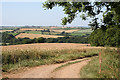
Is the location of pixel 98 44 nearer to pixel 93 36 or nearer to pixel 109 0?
pixel 93 36

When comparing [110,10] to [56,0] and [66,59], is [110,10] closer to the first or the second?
[56,0]

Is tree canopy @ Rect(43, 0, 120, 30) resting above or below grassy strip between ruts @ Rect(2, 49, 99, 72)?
above

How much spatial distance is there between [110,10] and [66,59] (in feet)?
21.6

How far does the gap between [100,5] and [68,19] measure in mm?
3124

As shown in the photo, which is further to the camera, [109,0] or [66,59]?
[109,0]

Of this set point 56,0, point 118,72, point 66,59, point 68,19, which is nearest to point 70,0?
point 56,0

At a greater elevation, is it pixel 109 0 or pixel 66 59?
pixel 109 0

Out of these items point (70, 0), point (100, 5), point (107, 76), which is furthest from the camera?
point (100, 5)

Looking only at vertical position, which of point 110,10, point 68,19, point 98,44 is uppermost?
point 110,10

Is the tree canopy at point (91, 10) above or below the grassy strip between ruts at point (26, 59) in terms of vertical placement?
above

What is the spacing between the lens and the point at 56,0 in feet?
46.6

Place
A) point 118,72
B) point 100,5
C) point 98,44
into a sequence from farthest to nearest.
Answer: point 98,44 < point 100,5 < point 118,72

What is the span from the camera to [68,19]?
50.6 feet

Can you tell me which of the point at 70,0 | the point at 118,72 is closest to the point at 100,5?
the point at 70,0
